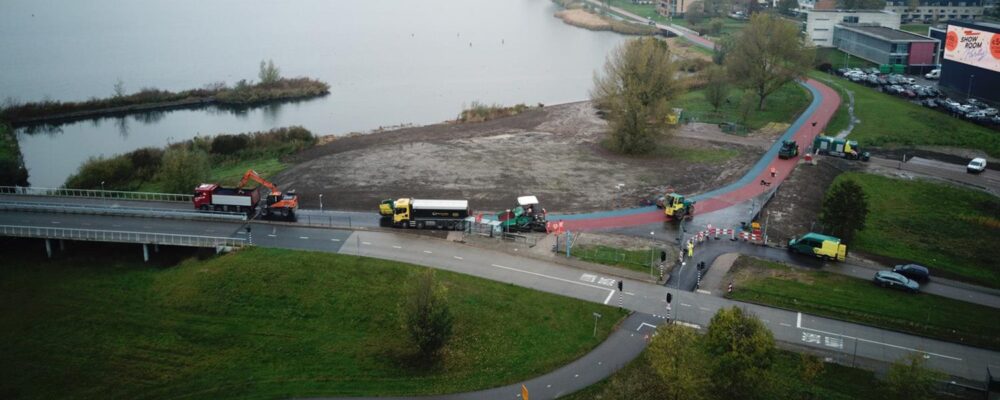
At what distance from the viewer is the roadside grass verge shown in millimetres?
39500

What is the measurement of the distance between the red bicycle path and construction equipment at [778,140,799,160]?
15.7 inches

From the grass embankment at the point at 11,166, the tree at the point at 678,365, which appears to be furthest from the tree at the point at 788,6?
the tree at the point at 678,365

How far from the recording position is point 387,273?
38.4 meters

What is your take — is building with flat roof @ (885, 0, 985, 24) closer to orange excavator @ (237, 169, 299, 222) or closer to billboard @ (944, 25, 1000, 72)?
billboard @ (944, 25, 1000, 72)

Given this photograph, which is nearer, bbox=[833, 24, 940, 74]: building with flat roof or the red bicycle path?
the red bicycle path

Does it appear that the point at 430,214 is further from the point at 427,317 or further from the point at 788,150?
the point at 788,150

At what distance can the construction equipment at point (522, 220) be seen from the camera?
144ft

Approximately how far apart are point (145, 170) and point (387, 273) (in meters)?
31.9

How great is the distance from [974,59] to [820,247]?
52.9m

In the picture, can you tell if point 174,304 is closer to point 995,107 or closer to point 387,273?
point 387,273

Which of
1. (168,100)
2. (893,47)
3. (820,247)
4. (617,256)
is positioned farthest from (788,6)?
(617,256)

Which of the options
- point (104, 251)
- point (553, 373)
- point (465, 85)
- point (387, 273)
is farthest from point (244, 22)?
point (553, 373)

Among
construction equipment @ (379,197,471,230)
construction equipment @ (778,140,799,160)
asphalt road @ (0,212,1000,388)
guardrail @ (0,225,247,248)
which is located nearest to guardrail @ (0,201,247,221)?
asphalt road @ (0,212,1000,388)

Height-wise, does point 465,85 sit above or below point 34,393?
above
